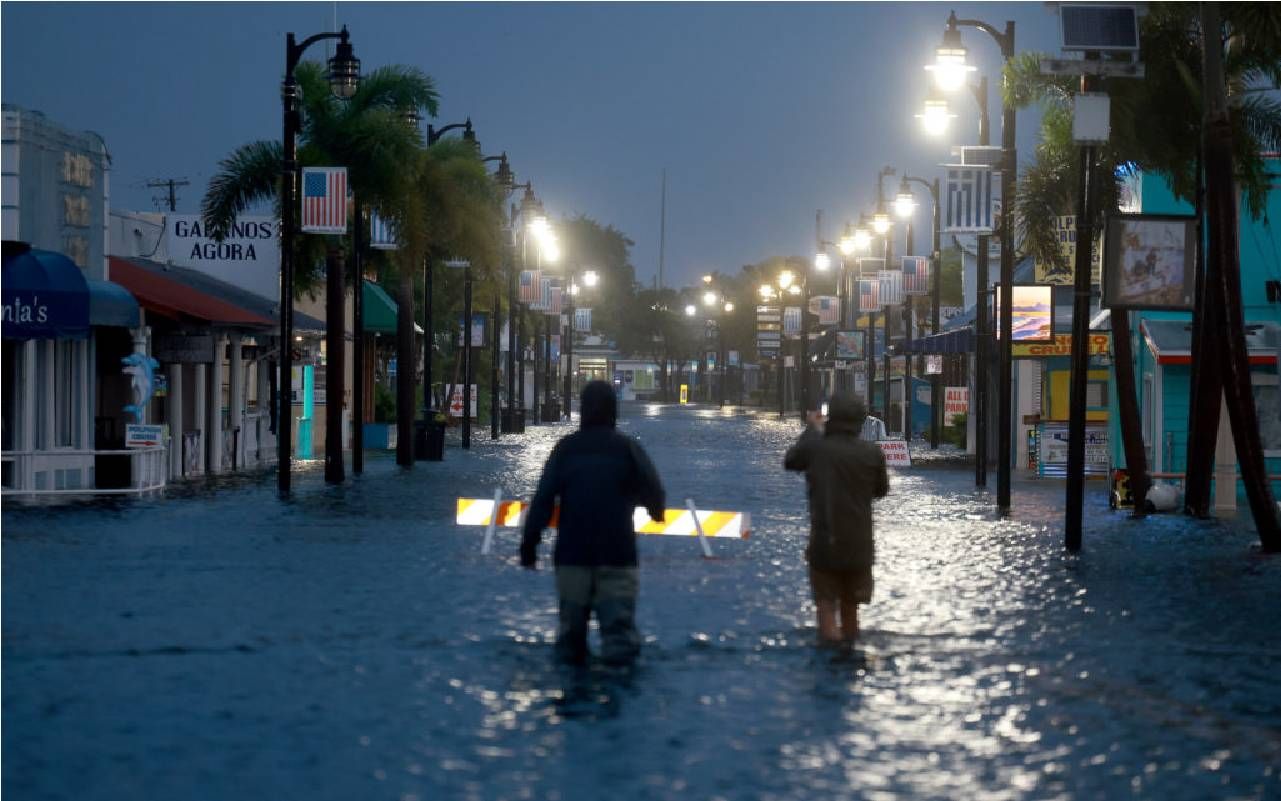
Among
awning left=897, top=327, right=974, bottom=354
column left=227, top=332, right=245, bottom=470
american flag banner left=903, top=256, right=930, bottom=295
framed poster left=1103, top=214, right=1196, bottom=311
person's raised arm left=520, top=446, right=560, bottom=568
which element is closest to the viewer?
person's raised arm left=520, top=446, right=560, bottom=568

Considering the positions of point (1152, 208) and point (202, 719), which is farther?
point (1152, 208)

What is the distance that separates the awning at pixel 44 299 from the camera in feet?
90.6

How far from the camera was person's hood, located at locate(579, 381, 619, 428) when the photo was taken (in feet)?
38.6

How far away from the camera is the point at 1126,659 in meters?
12.6

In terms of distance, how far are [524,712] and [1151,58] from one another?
20191 millimetres

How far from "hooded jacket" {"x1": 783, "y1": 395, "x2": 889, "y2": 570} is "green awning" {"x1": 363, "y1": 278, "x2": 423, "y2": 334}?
42.5 m

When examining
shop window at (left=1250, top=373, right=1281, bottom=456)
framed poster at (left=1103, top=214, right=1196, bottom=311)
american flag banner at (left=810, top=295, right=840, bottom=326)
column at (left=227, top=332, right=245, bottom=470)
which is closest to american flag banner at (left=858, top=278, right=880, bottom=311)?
american flag banner at (left=810, top=295, right=840, bottom=326)

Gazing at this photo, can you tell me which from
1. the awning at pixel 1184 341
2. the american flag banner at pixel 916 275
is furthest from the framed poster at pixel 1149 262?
the american flag banner at pixel 916 275

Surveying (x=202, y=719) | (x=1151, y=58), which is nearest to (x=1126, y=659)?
(x=202, y=719)

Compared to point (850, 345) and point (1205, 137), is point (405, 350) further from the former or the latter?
point (850, 345)

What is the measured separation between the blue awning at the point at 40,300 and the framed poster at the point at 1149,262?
13.4 metres

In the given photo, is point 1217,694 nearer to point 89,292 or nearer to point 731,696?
point 731,696

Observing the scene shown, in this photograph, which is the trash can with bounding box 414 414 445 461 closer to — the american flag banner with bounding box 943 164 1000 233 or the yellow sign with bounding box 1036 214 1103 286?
the yellow sign with bounding box 1036 214 1103 286

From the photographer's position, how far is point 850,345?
77125 millimetres
